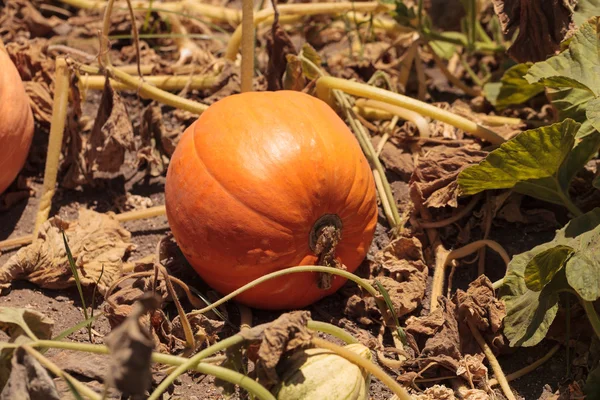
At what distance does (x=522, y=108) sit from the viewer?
3721 millimetres

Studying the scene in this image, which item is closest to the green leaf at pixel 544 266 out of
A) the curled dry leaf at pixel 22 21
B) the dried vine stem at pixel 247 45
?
the dried vine stem at pixel 247 45

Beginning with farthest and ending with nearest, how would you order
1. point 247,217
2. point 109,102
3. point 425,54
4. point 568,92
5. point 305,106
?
point 425,54
point 109,102
point 568,92
point 305,106
point 247,217

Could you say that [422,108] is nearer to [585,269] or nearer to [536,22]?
[536,22]

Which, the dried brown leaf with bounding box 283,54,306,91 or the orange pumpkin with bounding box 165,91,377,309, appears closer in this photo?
the orange pumpkin with bounding box 165,91,377,309

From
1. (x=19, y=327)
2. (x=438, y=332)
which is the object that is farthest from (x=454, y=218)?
(x=19, y=327)

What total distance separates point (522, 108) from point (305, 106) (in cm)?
131

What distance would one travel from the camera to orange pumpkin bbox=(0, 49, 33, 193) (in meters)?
3.11

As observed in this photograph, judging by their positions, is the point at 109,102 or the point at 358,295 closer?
the point at 358,295

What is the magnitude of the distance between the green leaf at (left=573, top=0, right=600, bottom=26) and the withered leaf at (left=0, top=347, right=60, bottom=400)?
7.21 feet

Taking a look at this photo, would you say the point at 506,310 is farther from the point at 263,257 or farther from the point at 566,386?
the point at 263,257

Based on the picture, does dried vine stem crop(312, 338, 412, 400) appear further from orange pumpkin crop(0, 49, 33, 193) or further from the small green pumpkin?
orange pumpkin crop(0, 49, 33, 193)

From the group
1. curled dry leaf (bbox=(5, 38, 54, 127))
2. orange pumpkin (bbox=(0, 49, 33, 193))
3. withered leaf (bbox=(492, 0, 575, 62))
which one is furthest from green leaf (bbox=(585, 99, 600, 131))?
curled dry leaf (bbox=(5, 38, 54, 127))

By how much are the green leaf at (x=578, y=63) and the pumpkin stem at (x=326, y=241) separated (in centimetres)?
83

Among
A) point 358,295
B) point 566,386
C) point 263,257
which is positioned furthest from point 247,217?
point 566,386
